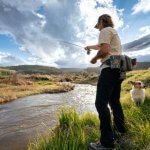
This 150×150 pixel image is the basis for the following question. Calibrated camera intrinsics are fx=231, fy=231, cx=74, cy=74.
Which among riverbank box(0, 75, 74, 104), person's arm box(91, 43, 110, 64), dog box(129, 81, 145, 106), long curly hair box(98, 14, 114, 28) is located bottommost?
riverbank box(0, 75, 74, 104)

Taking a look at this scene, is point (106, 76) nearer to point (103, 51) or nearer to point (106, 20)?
point (103, 51)

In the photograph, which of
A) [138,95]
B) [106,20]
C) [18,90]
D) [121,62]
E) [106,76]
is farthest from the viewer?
[18,90]

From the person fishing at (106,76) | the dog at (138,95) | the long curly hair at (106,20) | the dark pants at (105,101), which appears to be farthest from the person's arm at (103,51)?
the dog at (138,95)

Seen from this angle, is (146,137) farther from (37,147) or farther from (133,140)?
(37,147)

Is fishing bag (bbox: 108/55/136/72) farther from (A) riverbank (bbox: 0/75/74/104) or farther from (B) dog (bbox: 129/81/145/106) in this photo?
(A) riverbank (bbox: 0/75/74/104)

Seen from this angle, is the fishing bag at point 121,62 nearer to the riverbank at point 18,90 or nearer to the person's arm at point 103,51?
the person's arm at point 103,51

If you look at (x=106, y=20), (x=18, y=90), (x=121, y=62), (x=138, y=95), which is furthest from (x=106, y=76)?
(x=18, y=90)

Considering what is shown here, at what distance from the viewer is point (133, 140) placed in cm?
480

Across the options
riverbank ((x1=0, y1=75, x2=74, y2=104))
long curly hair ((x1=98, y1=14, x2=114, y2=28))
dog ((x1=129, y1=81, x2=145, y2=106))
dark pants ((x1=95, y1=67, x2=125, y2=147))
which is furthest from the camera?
riverbank ((x1=0, y1=75, x2=74, y2=104))

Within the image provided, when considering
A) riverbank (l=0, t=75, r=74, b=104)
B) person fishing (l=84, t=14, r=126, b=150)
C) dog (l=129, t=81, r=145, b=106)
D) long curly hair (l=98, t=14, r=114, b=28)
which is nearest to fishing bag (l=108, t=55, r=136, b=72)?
person fishing (l=84, t=14, r=126, b=150)

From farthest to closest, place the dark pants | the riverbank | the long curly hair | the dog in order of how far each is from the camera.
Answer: the riverbank
the dog
the long curly hair
the dark pants

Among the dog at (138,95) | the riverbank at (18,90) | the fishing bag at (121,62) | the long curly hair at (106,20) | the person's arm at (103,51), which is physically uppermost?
the long curly hair at (106,20)

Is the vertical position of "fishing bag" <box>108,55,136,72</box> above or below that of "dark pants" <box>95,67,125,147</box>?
above

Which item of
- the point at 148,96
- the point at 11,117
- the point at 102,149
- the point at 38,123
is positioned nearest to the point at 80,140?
the point at 102,149
